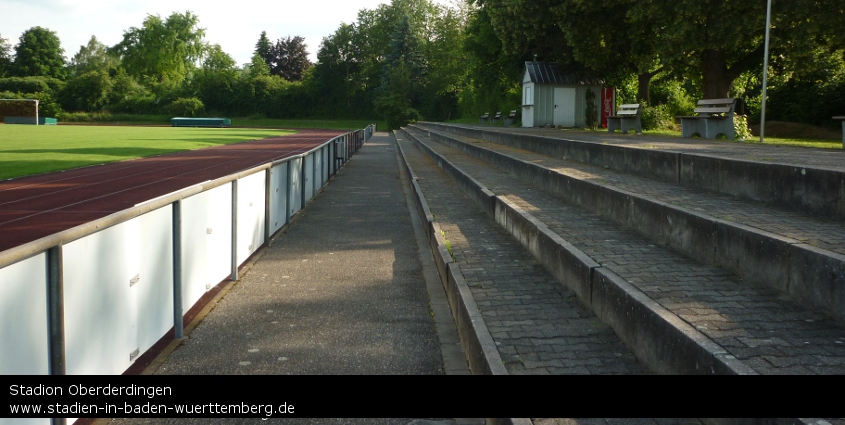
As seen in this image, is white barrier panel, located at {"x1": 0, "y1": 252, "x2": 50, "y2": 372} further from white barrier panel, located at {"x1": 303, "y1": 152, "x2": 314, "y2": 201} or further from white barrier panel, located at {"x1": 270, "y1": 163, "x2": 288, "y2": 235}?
white barrier panel, located at {"x1": 303, "y1": 152, "x2": 314, "y2": 201}

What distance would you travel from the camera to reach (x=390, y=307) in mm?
6898

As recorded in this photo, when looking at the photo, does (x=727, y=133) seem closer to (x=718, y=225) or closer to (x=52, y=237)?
(x=718, y=225)

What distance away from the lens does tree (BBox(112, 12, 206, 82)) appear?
123 m

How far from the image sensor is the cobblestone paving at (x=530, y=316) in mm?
4375

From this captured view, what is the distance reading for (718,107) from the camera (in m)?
17.9

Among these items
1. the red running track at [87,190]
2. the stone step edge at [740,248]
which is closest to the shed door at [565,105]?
the red running track at [87,190]

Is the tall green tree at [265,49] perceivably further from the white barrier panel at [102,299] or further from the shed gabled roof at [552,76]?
the white barrier panel at [102,299]

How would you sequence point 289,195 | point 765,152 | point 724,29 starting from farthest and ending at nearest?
point 724,29 < point 289,195 < point 765,152

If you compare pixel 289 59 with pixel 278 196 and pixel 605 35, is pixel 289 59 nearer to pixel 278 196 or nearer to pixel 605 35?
pixel 605 35

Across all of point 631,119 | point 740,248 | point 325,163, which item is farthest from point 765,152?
point 631,119

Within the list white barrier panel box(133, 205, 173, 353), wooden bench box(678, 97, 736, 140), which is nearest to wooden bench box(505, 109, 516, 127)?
wooden bench box(678, 97, 736, 140)

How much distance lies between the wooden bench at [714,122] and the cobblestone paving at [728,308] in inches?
459

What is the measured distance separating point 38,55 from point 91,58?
1108cm

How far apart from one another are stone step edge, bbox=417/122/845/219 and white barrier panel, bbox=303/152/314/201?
212 inches
